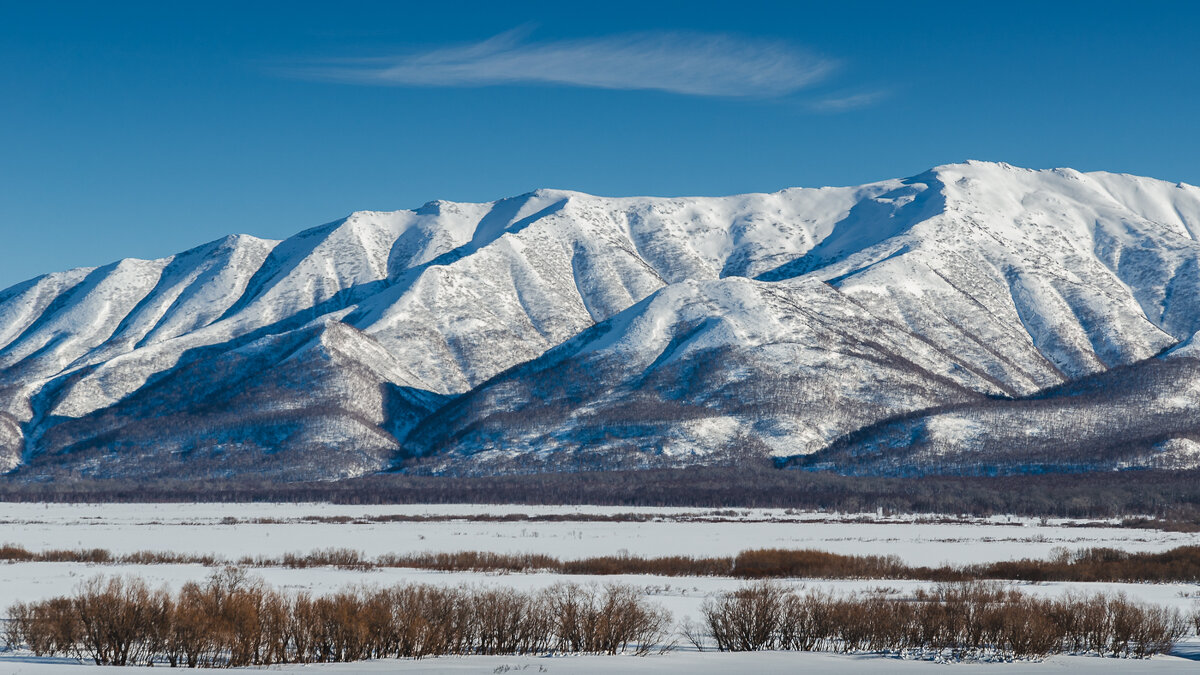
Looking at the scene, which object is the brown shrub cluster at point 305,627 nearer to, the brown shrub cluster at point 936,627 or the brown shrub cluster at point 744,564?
the brown shrub cluster at point 936,627

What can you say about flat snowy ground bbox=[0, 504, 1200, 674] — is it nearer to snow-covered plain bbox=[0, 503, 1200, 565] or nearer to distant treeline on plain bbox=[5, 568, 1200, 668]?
snow-covered plain bbox=[0, 503, 1200, 565]

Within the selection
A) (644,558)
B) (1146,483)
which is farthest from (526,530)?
(1146,483)

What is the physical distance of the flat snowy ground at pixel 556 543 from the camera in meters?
33.8

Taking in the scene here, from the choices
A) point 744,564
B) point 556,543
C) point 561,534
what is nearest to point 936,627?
point 744,564

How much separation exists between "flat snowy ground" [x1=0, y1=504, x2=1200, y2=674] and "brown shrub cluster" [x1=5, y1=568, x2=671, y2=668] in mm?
1515

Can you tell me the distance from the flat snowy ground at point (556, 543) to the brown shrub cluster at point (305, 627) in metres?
1.52

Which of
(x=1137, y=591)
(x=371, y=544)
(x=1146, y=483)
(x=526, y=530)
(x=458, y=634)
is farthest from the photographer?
(x=1146, y=483)

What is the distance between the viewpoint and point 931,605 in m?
39.8

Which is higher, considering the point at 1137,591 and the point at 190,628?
the point at 190,628

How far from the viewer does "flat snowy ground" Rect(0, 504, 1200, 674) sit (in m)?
33.8

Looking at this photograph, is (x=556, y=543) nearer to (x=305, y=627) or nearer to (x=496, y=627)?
(x=496, y=627)

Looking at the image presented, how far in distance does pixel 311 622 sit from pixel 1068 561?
57.4m

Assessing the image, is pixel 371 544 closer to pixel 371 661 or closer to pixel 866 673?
pixel 371 661

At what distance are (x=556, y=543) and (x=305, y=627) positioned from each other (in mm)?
58220
